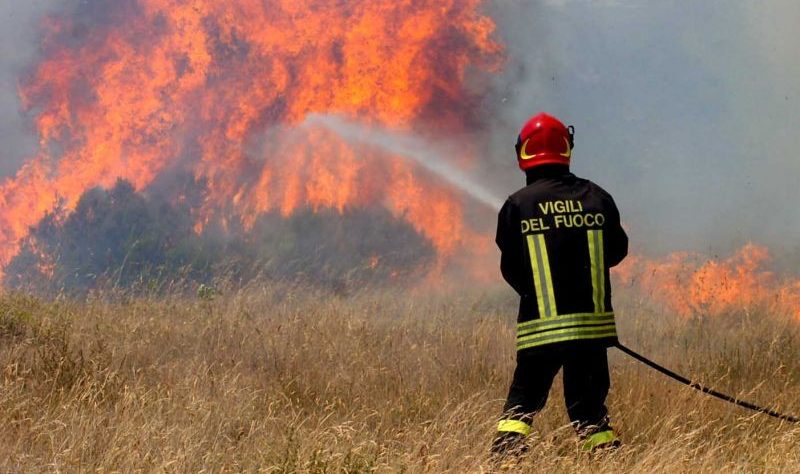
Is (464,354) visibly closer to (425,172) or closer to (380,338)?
(380,338)

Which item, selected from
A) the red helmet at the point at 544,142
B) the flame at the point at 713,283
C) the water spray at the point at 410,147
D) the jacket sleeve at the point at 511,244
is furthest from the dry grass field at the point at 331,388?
the water spray at the point at 410,147

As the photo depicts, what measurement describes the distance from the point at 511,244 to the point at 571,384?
89 cm

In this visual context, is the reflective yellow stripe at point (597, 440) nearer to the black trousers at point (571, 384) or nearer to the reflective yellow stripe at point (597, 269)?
the black trousers at point (571, 384)

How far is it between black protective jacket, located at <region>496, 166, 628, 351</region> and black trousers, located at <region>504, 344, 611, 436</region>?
10cm

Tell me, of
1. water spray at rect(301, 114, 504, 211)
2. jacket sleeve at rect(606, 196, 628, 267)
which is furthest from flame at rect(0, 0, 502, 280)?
jacket sleeve at rect(606, 196, 628, 267)

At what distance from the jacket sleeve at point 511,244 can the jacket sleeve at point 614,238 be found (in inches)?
21.0

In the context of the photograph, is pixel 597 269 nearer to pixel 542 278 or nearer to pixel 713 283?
pixel 542 278

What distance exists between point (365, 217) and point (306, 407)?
10243mm

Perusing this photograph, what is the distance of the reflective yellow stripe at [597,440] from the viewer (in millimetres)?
4895

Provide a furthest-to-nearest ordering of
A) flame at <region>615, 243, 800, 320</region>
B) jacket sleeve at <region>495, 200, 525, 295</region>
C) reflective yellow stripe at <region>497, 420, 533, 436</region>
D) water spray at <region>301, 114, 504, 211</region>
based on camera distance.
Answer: water spray at <region>301, 114, 504, 211</region>, flame at <region>615, 243, 800, 320</region>, jacket sleeve at <region>495, 200, 525, 295</region>, reflective yellow stripe at <region>497, 420, 533, 436</region>

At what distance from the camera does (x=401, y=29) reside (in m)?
15.8

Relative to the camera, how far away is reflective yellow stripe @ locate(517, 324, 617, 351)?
480 centimetres

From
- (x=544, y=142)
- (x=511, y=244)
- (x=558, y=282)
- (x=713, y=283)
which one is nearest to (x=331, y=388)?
(x=511, y=244)

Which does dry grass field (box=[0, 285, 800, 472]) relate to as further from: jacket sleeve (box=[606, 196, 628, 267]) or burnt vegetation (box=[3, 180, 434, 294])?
burnt vegetation (box=[3, 180, 434, 294])
